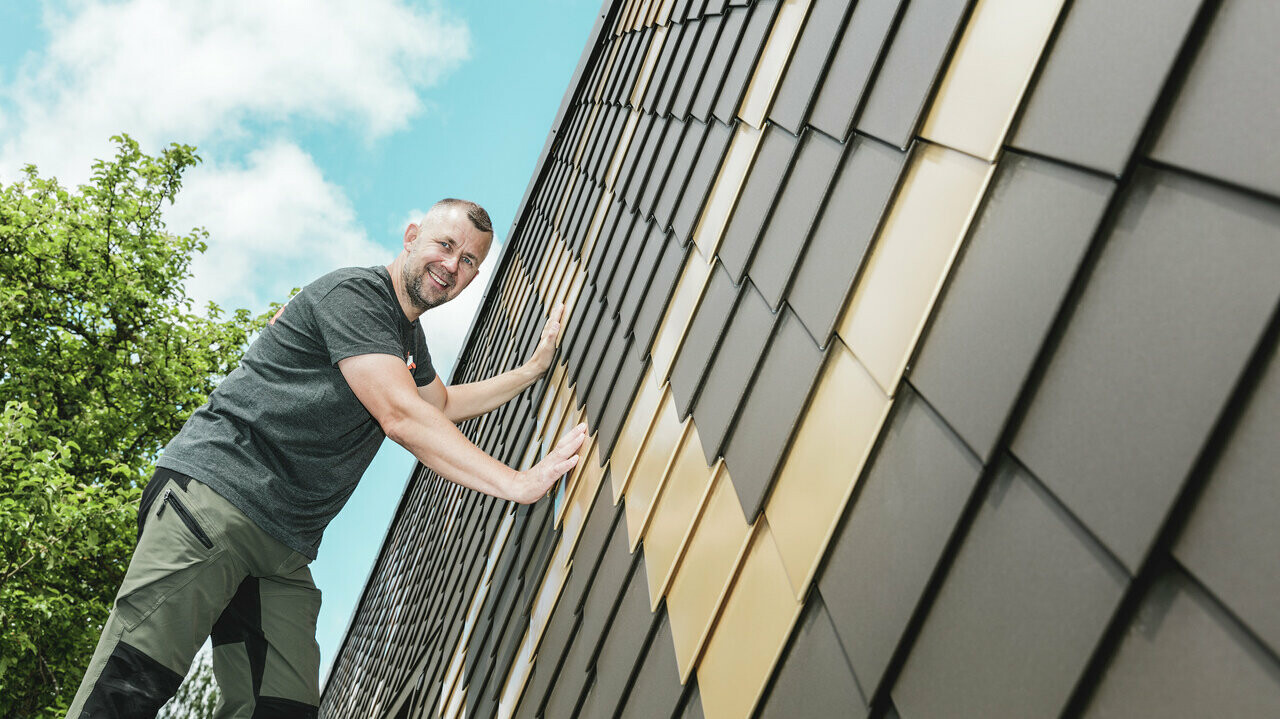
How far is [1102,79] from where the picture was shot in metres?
0.83

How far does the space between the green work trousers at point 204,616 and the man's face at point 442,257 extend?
3.79ft

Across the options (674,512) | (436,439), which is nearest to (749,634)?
(674,512)

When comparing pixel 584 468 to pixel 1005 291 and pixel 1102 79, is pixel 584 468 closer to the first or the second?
pixel 1005 291

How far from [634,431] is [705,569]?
2.50 ft

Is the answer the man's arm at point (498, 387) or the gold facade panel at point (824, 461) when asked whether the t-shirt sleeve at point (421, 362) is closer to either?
the man's arm at point (498, 387)

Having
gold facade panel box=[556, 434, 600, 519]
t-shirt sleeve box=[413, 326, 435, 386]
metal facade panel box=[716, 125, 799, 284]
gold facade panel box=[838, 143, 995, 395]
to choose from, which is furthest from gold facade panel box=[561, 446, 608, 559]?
t-shirt sleeve box=[413, 326, 435, 386]

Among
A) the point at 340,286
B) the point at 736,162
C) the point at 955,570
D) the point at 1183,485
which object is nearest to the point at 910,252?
the point at 955,570

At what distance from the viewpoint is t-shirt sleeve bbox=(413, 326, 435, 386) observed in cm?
398

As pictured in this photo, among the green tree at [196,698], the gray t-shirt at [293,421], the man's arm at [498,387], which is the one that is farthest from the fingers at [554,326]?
the green tree at [196,698]

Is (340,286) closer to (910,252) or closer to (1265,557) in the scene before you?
(910,252)

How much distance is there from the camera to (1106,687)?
2.20ft

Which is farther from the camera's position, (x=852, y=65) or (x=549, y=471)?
(x=549, y=471)

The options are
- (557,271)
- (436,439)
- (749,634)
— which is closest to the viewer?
(749,634)

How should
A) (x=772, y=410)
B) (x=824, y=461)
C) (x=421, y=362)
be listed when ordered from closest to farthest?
(x=824, y=461)
(x=772, y=410)
(x=421, y=362)
